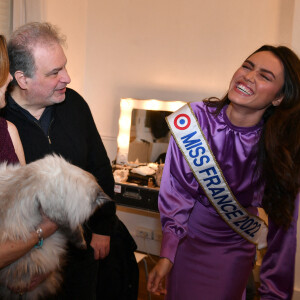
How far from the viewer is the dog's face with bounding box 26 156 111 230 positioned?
116 centimetres

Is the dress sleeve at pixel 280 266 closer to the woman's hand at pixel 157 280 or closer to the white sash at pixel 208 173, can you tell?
the white sash at pixel 208 173

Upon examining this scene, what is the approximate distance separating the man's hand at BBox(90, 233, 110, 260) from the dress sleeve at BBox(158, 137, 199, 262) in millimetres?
460

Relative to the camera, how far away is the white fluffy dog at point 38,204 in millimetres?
1160

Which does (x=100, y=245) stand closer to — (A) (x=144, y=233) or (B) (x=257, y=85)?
(B) (x=257, y=85)

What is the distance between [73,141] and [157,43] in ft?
7.67

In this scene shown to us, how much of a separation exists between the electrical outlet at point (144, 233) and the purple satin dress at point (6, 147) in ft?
9.40

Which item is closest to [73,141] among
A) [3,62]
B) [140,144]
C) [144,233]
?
[3,62]

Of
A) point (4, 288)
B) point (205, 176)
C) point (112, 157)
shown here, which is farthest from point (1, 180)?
point (112, 157)

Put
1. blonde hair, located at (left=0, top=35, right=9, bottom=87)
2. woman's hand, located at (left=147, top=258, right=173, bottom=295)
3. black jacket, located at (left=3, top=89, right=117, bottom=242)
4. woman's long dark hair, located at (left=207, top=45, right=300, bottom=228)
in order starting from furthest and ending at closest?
black jacket, located at (left=3, top=89, right=117, bottom=242), woman's long dark hair, located at (left=207, top=45, right=300, bottom=228), woman's hand, located at (left=147, top=258, right=173, bottom=295), blonde hair, located at (left=0, top=35, right=9, bottom=87)

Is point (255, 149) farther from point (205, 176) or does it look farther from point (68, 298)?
point (68, 298)

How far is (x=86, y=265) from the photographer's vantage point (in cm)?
174

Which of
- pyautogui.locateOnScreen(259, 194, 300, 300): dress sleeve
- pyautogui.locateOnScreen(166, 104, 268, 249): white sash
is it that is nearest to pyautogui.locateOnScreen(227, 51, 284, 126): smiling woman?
pyautogui.locateOnScreen(166, 104, 268, 249): white sash

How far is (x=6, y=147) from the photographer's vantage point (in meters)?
1.38

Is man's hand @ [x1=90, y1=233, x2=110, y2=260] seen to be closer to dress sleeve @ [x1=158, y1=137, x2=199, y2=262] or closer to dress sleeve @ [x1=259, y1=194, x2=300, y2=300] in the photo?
dress sleeve @ [x1=158, y1=137, x2=199, y2=262]
